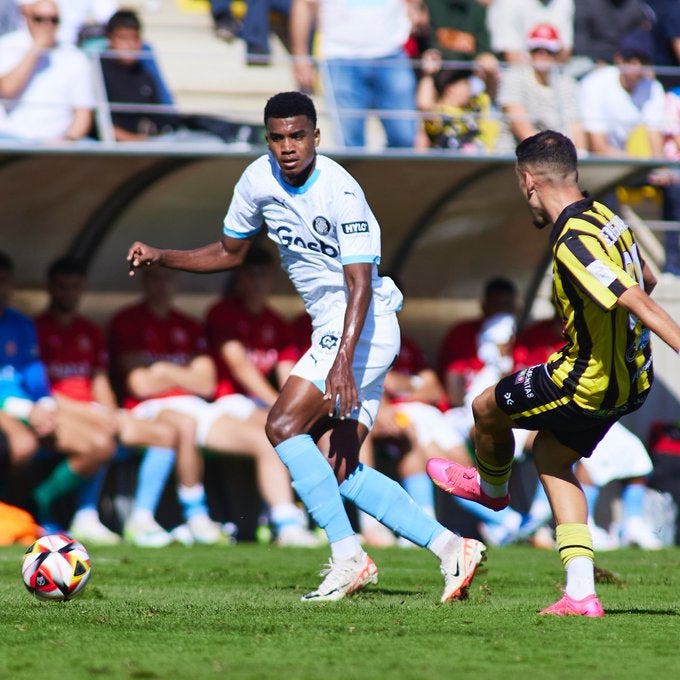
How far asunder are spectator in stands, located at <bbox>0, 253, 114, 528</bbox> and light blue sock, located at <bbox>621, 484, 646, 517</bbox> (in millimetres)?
4474

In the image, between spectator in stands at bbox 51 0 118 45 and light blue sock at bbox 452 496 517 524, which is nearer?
light blue sock at bbox 452 496 517 524

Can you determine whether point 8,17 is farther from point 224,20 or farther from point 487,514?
point 487,514

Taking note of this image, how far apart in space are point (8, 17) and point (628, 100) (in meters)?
6.01

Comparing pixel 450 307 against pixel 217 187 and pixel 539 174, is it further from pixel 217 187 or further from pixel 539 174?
pixel 539 174

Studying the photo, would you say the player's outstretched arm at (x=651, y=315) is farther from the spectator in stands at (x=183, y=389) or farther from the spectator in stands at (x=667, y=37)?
the spectator in stands at (x=667, y=37)

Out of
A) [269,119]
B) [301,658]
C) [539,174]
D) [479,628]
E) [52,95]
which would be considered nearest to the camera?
[301,658]

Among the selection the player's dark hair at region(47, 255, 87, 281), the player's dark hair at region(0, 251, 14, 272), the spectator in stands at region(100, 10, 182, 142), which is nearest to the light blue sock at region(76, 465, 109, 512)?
the player's dark hair at region(47, 255, 87, 281)

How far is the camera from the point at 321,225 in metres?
6.60

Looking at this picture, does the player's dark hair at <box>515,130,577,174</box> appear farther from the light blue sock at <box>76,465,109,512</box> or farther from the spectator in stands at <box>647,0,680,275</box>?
the spectator in stands at <box>647,0,680,275</box>

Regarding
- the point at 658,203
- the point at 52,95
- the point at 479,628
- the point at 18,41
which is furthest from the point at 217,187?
the point at 479,628

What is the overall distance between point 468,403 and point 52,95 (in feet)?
14.5

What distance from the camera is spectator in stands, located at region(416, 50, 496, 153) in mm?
11695

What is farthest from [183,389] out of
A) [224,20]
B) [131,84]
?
[224,20]

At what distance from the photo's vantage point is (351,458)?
6.71 metres
